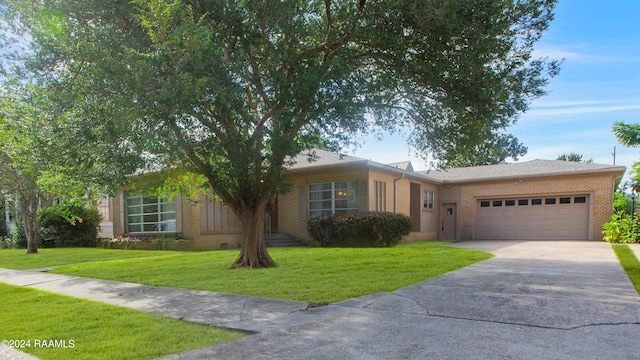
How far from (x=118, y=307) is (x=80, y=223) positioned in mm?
17997

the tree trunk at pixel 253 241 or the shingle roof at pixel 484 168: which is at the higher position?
the shingle roof at pixel 484 168

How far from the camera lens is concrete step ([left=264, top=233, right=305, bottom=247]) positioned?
17.6m

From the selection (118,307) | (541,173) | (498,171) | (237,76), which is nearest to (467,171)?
(498,171)

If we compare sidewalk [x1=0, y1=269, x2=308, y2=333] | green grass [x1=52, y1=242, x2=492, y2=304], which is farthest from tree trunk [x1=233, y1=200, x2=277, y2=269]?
sidewalk [x1=0, y1=269, x2=308, y2=333]

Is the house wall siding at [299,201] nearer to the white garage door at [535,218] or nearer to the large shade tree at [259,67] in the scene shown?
the large shade tree at [259,67]

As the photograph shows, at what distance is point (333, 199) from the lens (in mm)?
17500

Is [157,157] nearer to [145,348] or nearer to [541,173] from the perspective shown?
[145,348]

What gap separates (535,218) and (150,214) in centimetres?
1806

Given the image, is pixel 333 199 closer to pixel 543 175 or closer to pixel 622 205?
pixel 543 175

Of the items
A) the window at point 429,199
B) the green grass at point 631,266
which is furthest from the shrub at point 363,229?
the green grass at point 631,266

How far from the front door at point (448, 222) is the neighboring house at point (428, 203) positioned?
2.1 inches

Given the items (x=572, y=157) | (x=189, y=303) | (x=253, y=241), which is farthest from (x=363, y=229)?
(x=572, y=157)

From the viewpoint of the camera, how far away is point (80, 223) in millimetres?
21625

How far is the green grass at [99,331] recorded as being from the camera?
4.15 m
